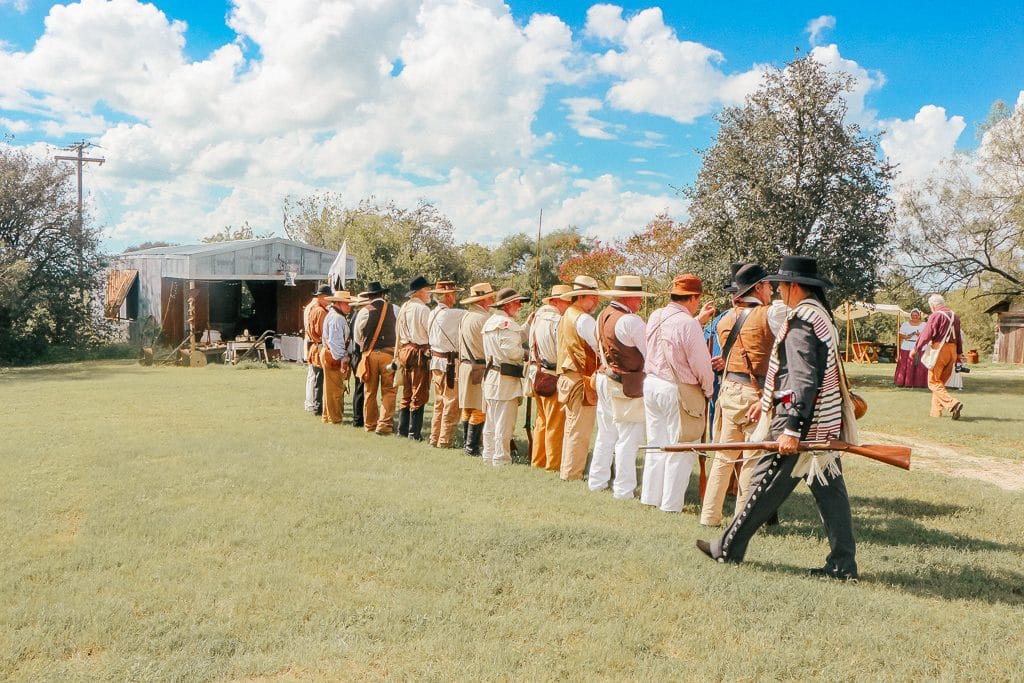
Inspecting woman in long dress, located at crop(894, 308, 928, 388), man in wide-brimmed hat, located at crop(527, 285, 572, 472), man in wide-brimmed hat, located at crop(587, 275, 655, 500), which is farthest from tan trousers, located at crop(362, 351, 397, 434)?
woman in long dress, located at crop(894, 308, 928, 388)

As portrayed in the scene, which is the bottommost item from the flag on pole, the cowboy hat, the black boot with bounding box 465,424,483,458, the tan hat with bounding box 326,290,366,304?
the black boot with bounding box 465,424,483,458

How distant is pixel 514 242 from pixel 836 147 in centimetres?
2615

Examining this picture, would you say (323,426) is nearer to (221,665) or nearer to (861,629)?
(221,665)

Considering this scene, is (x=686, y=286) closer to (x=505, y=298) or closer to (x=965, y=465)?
(x=505, y=298)

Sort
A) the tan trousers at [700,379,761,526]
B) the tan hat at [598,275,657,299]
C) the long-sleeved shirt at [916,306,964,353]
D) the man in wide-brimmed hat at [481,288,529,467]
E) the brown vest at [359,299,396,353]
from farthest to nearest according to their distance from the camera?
the long-sleeved shirt at [916,306,964,353]
the brown vest at [359,299,396,353]
the man in wide-brimmed hat at [481,288,529,467]
the tan hat at [598,275,657,299]
the tan trousers at [700,379,761,526]

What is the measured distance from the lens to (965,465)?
353 inches

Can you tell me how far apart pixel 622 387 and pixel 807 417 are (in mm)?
2337

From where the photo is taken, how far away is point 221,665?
140 inches

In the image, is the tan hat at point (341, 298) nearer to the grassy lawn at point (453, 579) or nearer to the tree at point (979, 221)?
the grassy lawn at point (453, 579)

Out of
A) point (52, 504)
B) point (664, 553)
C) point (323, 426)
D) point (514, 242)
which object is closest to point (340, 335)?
point (323, 426)

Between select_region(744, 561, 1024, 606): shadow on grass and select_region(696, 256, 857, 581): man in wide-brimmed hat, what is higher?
select_region(696, 256, 857, 581): man in wide-brimmed hat

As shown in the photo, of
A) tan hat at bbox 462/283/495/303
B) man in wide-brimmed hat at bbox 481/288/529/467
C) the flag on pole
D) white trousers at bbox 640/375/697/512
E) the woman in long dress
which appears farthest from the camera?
the woman in long dress

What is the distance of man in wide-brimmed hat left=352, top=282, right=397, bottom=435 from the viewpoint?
10.1 metres

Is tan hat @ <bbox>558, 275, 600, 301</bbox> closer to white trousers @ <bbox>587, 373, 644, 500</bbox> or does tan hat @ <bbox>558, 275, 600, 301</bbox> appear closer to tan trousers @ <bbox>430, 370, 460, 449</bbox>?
white trousers @ <bbox>587, 373, 644, 500</bbox>
